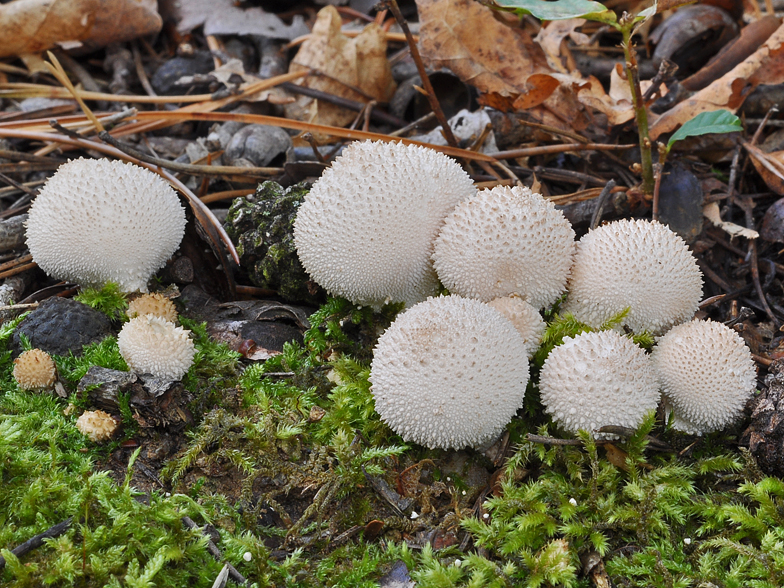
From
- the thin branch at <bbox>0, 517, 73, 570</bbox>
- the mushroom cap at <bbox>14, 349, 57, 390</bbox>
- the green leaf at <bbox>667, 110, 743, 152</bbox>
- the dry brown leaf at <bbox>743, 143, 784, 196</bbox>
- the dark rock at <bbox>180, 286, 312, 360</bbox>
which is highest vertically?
the green leaf at <bbox>667, 110, 743, 152</bbox>

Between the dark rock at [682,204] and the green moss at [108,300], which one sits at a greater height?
the dark rock at [682,204]

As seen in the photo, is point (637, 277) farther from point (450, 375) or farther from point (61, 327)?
point (61, 327)

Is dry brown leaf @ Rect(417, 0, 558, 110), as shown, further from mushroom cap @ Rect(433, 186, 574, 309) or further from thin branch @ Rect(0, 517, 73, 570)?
thin branch @ Rect(0, 517, 73, 570)

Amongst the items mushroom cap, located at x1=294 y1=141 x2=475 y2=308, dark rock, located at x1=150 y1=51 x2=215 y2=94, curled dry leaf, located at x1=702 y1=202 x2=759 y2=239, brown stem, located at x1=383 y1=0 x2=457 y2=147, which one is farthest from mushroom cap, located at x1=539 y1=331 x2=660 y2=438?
dark rock, located at x1=150 y1=51 x2=215 y2=94

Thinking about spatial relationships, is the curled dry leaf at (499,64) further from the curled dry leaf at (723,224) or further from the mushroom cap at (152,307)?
the mushroom cap at (152,307)

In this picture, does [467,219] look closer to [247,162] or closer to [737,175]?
[247,162]

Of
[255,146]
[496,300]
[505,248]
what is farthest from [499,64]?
[496,300]

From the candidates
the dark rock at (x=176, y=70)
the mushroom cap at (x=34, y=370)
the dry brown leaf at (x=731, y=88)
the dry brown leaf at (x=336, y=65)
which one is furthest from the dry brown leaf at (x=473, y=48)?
the mushroom cap at (x=34, y=370)
